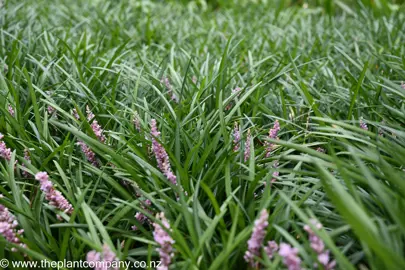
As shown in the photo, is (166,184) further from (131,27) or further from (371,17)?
(371,17)

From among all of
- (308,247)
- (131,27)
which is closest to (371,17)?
(131,27)

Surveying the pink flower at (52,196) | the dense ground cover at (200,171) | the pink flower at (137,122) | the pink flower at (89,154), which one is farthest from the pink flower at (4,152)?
the pink flower at (137,122)

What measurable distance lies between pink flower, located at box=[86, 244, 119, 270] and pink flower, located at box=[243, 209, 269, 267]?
0.34m

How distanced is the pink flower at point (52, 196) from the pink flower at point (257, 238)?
583mm

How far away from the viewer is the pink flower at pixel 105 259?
3.64 ft

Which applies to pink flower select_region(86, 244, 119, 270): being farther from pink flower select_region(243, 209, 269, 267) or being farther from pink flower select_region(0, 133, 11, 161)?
pink flower select_region(0, 133, 11, 161)

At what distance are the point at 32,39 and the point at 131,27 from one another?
1.19m

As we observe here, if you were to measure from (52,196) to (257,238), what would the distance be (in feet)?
Result: 2.05

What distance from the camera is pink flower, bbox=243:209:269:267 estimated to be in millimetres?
1149

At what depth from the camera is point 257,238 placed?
120 centimetres

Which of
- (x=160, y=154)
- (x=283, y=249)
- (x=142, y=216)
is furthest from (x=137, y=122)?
(x=283, y=249)

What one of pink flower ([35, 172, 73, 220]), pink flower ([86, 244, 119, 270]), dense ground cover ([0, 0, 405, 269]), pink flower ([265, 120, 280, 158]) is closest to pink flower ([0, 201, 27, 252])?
dense ground cover ([0, 0, 405, 269])

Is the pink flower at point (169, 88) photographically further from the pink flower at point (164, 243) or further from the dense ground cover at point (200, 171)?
the pink flower at point (164, 243)

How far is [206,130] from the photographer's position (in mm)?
1778
